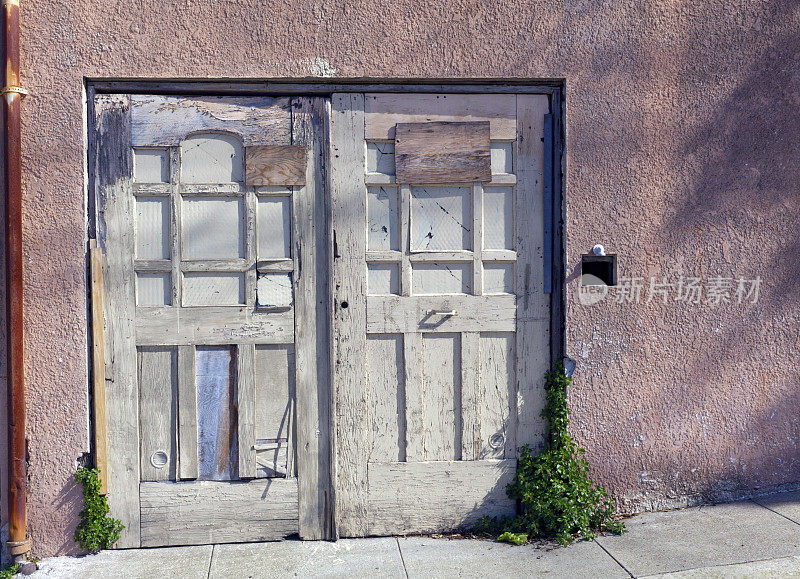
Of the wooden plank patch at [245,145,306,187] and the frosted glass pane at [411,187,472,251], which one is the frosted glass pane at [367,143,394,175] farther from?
the wooden plank patch at [245,145,306,187]

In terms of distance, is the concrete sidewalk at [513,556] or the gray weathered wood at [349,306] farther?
the gray weathered wood at [349,306]

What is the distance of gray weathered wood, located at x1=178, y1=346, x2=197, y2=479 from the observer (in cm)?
345

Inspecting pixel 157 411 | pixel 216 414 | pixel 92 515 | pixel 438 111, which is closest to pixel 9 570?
pixel 92 515

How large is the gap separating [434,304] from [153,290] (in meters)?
1.54

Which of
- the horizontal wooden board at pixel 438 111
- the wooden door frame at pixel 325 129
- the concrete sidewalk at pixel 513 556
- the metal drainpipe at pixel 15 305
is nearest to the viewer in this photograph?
the concrete sidewalk at pixel 513 556

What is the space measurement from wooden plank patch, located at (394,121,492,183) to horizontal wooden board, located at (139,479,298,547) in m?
1.87

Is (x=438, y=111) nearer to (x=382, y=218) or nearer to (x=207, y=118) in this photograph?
(x=382, y=218)

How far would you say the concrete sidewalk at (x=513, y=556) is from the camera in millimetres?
3137

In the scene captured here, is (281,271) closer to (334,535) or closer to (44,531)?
(334,535)

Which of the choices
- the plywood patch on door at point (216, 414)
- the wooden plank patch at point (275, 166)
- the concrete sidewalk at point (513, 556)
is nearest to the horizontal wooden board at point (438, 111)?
the wooden plank patch at point (275, 166)

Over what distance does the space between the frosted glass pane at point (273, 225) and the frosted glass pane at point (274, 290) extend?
113 mm

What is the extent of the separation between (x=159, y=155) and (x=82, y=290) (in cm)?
83

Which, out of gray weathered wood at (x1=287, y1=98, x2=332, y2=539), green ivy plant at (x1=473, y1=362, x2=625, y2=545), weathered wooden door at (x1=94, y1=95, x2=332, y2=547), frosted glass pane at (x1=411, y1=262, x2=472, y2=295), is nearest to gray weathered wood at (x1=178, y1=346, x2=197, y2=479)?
weathered wooden door at (x1=94, y1=95, x2=332, y2=547)

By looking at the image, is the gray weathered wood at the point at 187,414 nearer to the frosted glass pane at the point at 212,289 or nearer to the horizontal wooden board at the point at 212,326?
the horizontal wooden board at the point at 212,326
